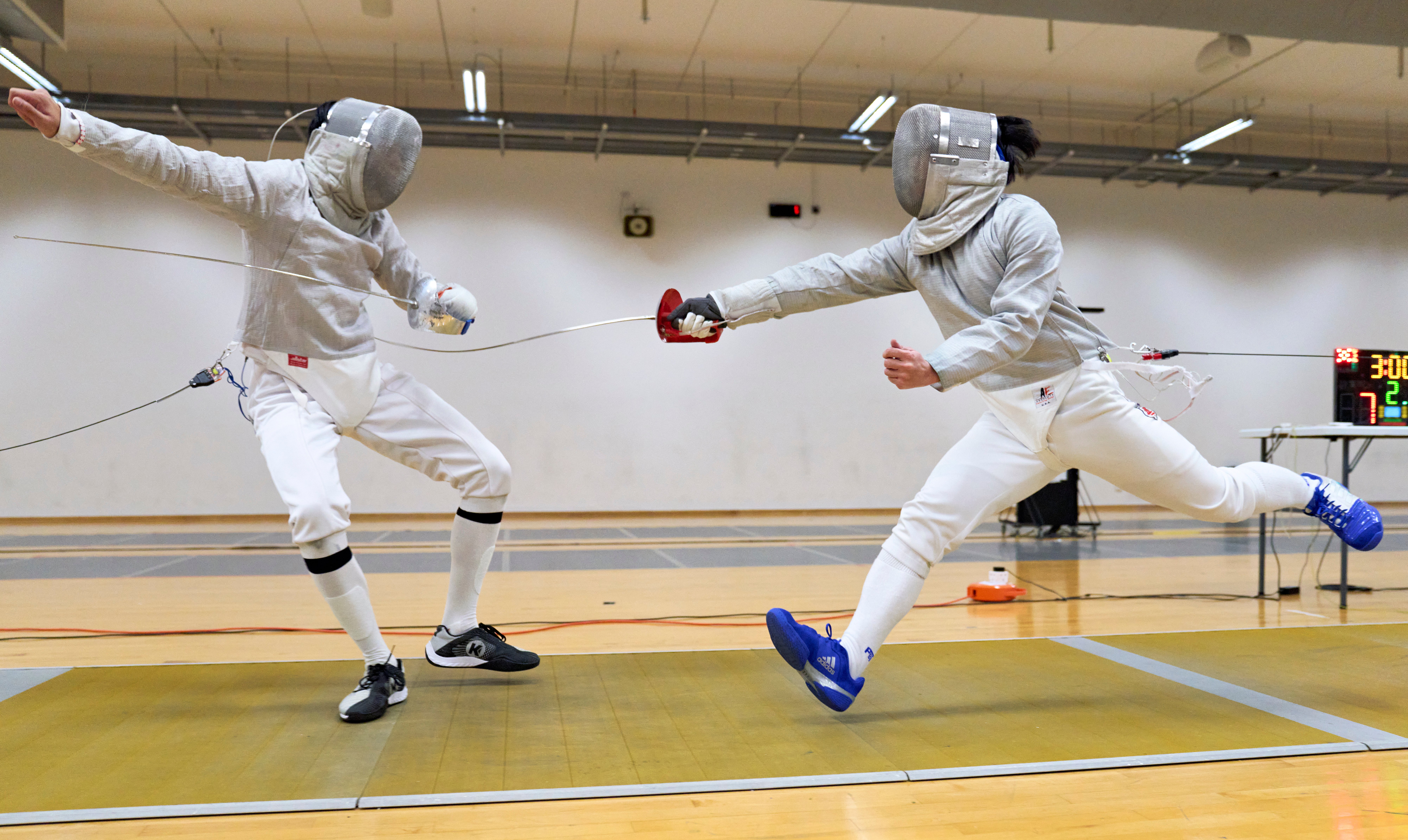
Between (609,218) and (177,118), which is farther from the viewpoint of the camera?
(609,218)

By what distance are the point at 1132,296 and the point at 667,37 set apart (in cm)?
534

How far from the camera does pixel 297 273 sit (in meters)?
1.95

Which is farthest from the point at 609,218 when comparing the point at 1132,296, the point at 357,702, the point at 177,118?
the point at 357,702

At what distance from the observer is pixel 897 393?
8719 mm

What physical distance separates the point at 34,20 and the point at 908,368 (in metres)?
6.79

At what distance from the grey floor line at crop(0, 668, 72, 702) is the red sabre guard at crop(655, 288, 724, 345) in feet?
5.43

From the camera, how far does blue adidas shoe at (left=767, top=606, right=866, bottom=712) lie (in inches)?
67.7

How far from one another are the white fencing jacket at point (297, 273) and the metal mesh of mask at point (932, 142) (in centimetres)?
119

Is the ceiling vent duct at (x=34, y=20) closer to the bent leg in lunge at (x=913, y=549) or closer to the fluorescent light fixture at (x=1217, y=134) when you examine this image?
the bent leg in lunge at (x=913, y=549)

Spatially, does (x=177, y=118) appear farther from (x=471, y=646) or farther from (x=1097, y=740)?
(x=1097, y=740)

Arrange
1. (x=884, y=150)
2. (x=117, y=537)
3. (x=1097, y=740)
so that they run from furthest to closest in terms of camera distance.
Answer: (x=884, y=150), (x=117, y=537), (x=1097, y=740)

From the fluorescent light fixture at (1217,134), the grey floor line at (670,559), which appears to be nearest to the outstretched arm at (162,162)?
the grey floor line at (670,559)

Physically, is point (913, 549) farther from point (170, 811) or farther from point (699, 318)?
point (170, 811)

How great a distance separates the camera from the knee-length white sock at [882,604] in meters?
1.80
